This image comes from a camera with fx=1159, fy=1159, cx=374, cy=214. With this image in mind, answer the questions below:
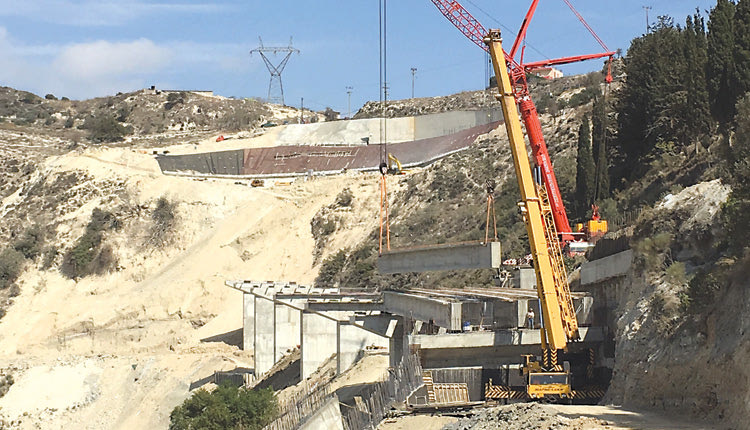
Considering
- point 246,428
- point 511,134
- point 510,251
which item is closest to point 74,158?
point 510,251

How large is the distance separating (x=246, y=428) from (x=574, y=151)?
1616 inches

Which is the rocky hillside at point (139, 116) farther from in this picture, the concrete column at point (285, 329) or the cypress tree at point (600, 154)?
the cypress tree at point (600, 154)

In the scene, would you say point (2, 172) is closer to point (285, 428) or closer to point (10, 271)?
point (10, 271)

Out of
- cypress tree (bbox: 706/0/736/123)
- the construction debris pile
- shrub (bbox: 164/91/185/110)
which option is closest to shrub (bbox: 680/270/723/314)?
the construction debris pile

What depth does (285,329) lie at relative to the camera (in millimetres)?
60656

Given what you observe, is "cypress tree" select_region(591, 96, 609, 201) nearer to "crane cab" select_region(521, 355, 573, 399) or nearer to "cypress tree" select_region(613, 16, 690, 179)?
"cypress tree" select_region(613, 16, 690, 179)

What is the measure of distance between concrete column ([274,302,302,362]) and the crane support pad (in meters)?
12.9

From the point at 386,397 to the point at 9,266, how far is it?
180 ft

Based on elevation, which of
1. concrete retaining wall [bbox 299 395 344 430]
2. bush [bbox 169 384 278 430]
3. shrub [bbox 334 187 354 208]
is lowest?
bush [bbox 169 384 278 430]

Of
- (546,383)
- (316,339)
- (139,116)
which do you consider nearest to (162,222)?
(316,339)

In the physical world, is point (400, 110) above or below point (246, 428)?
above

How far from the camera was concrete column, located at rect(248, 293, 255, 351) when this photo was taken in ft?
218

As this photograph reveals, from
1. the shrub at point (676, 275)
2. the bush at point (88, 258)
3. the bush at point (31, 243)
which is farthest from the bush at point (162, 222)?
the shrub at point (676, 275)

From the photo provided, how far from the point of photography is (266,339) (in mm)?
61188
